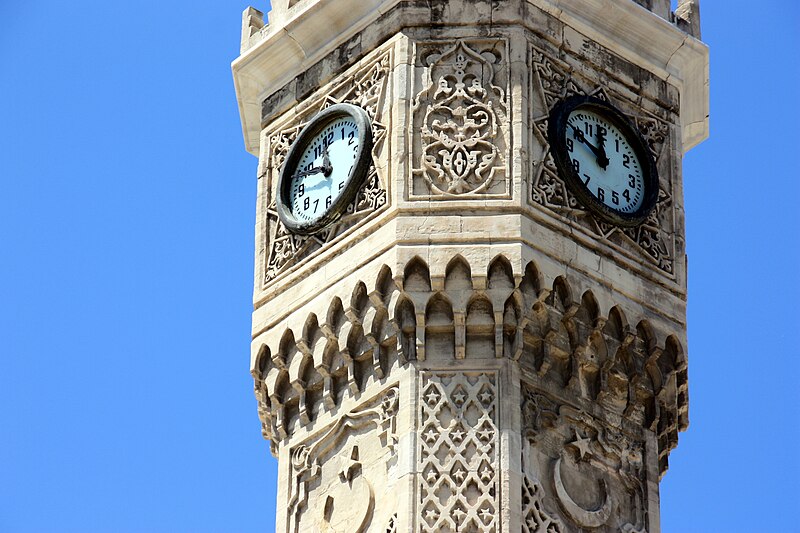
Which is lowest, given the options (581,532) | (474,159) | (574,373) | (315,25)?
(581,532)

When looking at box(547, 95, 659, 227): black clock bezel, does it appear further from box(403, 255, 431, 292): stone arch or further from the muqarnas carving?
box(403, 255, 431, 292): stone arch

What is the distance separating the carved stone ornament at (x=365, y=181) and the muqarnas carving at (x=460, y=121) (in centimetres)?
42

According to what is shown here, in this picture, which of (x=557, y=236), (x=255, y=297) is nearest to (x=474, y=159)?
(x=557, y=236)

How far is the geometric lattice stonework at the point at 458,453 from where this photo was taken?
26.4 m

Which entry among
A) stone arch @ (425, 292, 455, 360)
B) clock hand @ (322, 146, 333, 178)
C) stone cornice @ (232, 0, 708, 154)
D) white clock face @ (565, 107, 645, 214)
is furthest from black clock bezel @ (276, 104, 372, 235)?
white clock face @ (565, 107, 645, 214)

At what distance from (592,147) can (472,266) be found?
7.49 feet

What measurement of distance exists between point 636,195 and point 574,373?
7.54 ft

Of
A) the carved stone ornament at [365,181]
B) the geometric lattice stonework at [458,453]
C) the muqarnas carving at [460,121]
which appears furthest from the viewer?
the carved stone ornament at [365,181]

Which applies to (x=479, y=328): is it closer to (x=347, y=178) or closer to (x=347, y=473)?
(x=347, y=473)

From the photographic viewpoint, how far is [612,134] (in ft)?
95.5

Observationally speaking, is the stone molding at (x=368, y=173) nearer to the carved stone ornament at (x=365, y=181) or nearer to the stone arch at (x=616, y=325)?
the carved stone ornament at (x=365, y=181)

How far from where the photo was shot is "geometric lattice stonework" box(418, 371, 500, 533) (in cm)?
2641

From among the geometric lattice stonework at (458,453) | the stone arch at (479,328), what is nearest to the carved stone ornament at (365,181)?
the stone arch at (479,328)

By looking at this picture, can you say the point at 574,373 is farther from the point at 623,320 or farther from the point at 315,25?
the point at 315,25
